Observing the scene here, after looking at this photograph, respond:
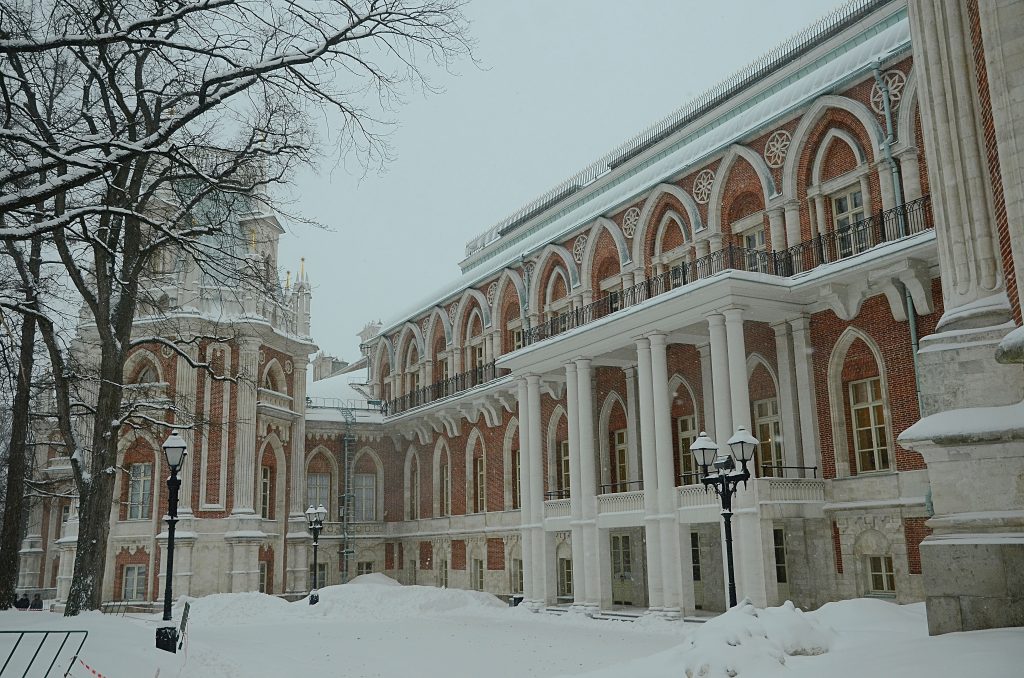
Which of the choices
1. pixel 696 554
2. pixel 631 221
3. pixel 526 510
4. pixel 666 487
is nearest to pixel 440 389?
pixel 526 510

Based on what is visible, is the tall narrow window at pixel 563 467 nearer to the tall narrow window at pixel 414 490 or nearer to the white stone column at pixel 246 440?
the tall narrow window at pixel 414 490

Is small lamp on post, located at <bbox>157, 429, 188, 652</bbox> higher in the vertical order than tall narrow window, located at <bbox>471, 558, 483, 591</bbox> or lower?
higher

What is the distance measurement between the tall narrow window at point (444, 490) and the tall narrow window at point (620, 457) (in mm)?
Result: 11129

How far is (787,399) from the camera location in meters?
21.5

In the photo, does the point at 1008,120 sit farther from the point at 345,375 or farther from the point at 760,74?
the point at 345,375

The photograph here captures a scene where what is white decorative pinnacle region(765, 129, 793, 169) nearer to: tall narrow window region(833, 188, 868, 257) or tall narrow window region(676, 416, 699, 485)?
tall narrow window region(833, 188, 868, 257)

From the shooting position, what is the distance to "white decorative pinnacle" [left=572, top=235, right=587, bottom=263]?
2928 cm

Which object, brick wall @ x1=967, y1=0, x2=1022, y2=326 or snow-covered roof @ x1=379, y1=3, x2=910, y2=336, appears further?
snow-covered roof @ x1=379, y1=3, x2=910, y2=336

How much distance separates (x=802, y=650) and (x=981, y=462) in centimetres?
285

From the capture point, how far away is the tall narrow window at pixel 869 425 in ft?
65.0

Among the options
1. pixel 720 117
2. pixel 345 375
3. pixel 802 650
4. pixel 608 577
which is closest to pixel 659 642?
pixel 608 577

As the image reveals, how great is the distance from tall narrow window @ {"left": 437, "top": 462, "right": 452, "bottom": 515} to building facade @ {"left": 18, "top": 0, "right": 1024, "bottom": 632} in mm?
2854

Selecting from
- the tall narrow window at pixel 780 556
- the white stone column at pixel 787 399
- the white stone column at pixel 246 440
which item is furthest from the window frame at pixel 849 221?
the white stone column at pixel 246 440

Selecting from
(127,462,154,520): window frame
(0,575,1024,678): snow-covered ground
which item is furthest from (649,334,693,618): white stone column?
(127,462,154,520): window frame
